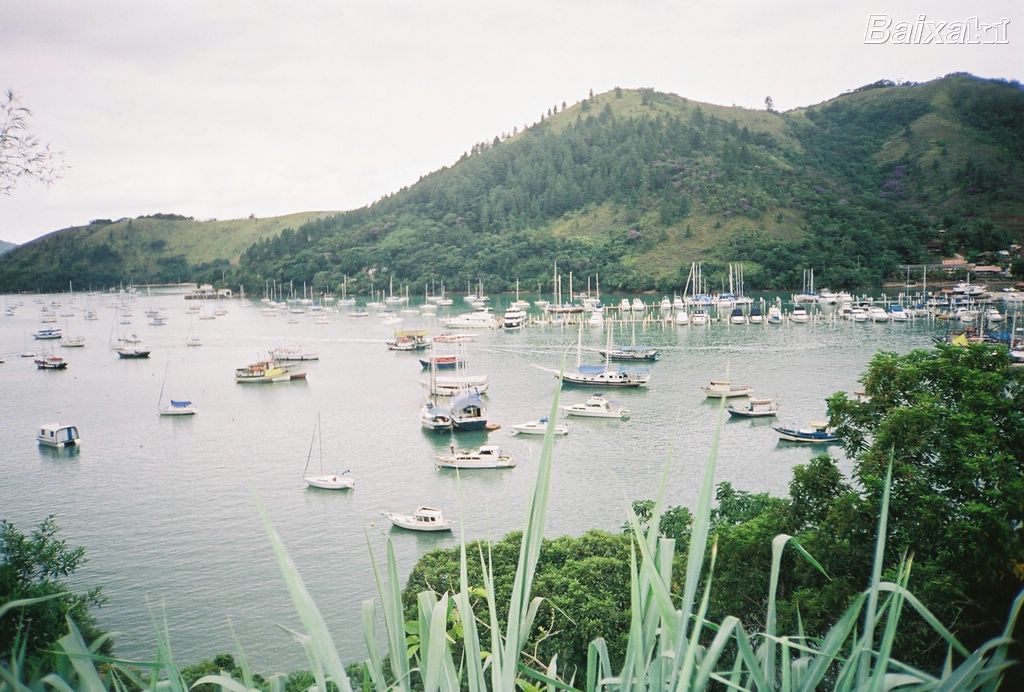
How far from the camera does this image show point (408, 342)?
79.0 feet

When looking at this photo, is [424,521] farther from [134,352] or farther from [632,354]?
[134,352]

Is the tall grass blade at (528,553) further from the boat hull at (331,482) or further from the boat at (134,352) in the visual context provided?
the boat at (134,352)

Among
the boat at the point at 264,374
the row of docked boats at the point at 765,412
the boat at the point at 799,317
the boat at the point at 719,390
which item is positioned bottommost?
the row of docked boats at the point at 765,412

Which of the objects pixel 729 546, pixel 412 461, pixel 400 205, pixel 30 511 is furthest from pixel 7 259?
pixel 400 205

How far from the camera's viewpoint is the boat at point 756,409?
45.7 ft

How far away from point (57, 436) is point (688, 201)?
116 ft

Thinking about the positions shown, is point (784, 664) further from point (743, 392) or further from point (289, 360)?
point (289, 360)

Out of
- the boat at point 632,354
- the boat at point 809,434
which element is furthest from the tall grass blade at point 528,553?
the boat at point 632,354

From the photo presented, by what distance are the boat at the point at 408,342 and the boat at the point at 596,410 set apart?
31.7 feet

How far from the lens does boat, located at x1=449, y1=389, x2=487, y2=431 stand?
1341 centimetres

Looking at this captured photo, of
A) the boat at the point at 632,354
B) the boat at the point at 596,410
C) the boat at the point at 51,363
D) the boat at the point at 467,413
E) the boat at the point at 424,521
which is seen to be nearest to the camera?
the boat at the point at 424,521

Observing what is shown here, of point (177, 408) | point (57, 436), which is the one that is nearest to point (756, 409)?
point (177, 408)

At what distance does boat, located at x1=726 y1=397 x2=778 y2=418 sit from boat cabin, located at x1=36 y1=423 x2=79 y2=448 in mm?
11253

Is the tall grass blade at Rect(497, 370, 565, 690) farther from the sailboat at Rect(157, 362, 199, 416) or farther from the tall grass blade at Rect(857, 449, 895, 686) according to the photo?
the sailboat at Rect(157, 362, 199, 416)
